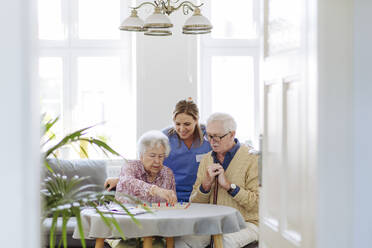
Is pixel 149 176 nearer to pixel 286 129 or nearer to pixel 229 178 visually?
pixel 229 178

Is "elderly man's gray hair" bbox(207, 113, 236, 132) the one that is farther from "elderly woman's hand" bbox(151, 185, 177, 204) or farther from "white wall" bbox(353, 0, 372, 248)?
"white wall" bbox(353, 0, 372, 248)

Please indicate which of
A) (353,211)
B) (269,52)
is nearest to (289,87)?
(269,52)

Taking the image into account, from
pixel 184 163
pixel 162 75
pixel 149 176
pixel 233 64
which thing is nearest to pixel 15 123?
pixel 149 176

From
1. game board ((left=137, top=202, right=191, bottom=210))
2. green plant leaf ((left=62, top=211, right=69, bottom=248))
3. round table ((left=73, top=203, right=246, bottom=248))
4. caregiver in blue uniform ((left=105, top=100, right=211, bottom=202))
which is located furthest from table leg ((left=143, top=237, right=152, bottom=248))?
green plant leaf ((left=62, top=211, right=69, bottom=248))

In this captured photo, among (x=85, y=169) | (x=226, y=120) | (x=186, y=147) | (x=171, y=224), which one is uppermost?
(x=226, y=120)

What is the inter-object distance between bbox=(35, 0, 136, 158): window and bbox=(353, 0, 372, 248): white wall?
14.1 feet

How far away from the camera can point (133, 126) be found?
6.23m

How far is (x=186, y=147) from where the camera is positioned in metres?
4.46

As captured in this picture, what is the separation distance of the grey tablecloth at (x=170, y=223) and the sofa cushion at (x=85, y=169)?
1.70 metres

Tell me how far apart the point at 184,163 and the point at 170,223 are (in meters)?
1.10

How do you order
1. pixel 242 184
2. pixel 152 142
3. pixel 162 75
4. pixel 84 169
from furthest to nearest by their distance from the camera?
pixel 162 75 < pixel 84 169 < pixel 242 184 < pixel 152 142

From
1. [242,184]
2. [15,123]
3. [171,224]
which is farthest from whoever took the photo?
[242,184]

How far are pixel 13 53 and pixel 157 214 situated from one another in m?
1.99

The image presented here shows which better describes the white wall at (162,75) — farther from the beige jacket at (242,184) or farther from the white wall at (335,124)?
the white wall at (335,124)
